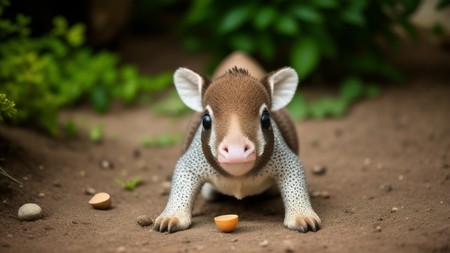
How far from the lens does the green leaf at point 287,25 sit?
6.78 meters

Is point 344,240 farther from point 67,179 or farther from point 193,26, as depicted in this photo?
point 193,26

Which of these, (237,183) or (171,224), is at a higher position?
(237,183)

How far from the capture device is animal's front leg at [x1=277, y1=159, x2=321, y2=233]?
3723mm

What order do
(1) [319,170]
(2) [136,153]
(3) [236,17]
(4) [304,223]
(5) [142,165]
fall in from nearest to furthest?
(4) [304,223] < (1) [319,170] < (5) [142,165] < (2) [136,153] < (3) [236,17]

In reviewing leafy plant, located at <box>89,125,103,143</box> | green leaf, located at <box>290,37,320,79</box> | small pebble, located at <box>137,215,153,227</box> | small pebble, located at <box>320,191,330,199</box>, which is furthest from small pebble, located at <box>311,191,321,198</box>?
leafy plant, located at <box>89,125,103,143</box>

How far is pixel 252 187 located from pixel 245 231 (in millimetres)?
382

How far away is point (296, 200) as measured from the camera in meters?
3.96

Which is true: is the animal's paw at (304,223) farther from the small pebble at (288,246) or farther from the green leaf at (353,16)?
the green leaf at (353,16)

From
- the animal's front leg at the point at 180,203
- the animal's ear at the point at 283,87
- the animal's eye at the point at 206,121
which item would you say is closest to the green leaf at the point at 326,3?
the animal's ear at the point at 283,87

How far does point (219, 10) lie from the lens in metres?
7.55

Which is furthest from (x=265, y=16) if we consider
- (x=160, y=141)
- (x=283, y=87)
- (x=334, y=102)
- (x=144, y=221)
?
(x=144, y=221)

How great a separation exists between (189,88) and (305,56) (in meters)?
3.18

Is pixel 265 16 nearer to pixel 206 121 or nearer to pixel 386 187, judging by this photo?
pixel 386 187

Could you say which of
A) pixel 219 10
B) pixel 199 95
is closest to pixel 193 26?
pixel 219 10
